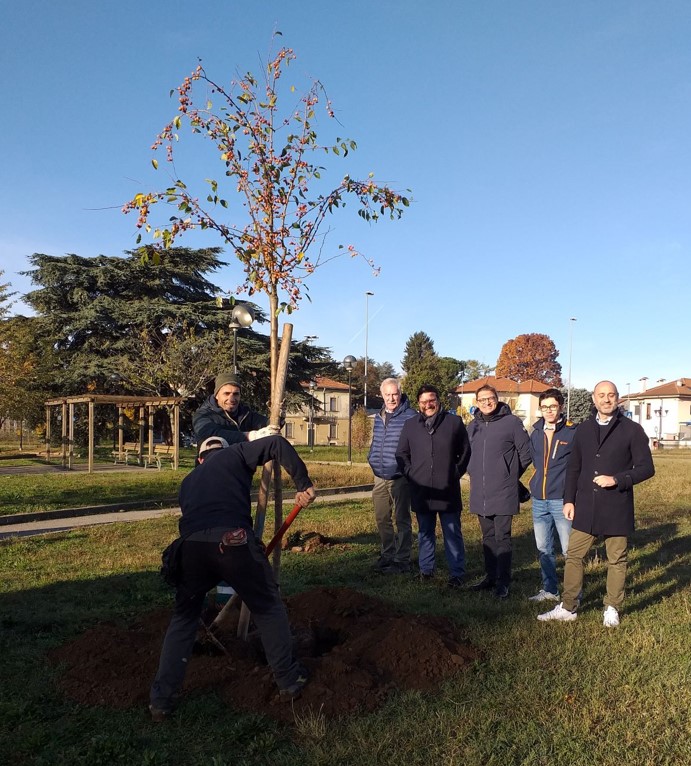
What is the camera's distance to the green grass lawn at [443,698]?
10.9ft

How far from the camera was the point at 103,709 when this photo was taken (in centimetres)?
389

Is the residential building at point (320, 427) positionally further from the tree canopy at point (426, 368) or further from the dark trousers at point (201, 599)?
the dark trousers at point (201, 599)

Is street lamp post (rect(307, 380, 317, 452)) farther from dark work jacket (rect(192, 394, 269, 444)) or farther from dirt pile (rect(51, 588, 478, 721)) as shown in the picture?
dirt pile (rect(51, 588, 478, 721))

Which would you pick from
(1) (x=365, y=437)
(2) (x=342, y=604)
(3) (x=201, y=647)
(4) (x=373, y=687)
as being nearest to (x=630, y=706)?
(4) (x=373, y=687)

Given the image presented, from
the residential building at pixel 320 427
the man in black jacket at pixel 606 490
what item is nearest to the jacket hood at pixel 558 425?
the man in black jacket at pixel 606 490

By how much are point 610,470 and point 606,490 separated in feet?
0.55

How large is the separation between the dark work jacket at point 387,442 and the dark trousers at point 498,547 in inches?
48.2

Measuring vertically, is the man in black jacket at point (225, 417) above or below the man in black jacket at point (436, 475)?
above

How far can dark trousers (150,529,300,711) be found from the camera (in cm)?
377

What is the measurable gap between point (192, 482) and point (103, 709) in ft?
4.66

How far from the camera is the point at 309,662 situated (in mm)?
4305

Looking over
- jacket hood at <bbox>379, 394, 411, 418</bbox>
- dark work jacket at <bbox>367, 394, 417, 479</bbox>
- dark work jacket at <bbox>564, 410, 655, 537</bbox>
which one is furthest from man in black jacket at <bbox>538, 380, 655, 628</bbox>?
jacket hood at <bbox>379, 394, 411, 418</bbox>

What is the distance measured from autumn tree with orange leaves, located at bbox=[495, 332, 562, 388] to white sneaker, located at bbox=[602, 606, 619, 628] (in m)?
85.6

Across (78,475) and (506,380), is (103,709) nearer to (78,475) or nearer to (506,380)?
(78,475)
